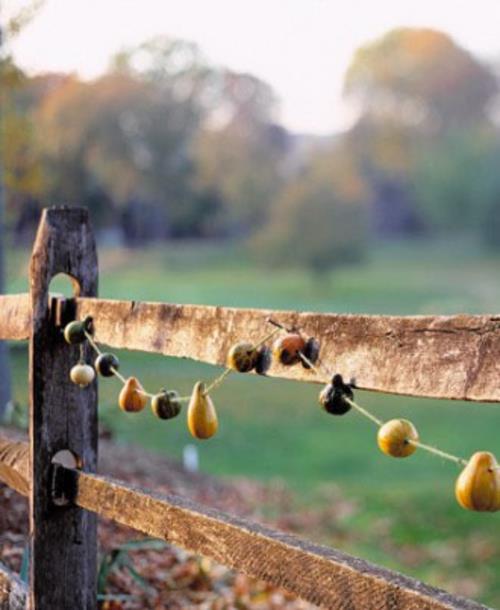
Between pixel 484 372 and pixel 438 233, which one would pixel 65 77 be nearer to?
pixel 438 233

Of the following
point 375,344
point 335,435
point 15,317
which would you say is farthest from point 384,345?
point 335,435

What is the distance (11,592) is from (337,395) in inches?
65.1

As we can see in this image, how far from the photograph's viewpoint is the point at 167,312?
8.49 feet

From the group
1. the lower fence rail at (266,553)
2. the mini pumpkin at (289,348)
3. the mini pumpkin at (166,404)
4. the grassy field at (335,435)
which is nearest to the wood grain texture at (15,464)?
the lower fence rail at (266,553)

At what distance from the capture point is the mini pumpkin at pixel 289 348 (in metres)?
2.03

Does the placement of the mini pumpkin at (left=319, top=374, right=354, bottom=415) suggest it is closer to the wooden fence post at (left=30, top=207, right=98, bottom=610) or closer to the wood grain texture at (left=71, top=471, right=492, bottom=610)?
the wood grain texture at (left=71, top=471, right=492, bottom=610)

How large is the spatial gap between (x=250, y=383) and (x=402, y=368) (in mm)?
29744

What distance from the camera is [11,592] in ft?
10.4

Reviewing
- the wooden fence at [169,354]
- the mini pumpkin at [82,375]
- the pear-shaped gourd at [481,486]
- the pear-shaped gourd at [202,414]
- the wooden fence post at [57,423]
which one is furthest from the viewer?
the wooden fence post at [57,423]

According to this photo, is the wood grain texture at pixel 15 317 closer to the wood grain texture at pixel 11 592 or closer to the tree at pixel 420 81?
the wood grain texture at pixel 11 592

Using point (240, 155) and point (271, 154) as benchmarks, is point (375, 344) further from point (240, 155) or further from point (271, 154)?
point (271, 154)

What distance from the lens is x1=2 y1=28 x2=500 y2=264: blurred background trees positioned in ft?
159

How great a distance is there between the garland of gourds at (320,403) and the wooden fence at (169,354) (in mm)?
32

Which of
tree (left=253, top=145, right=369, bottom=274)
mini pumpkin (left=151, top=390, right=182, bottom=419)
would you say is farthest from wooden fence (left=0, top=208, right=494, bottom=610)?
tree (left=253, top=145, right=369, bottom=274)
